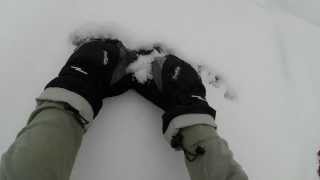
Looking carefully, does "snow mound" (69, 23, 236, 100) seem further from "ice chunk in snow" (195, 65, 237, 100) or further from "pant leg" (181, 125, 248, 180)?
"pant leg" (181, 125, 248, 180)

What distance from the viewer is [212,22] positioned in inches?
49.5

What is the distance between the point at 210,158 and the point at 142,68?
0.32m

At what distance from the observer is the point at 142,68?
100 cm

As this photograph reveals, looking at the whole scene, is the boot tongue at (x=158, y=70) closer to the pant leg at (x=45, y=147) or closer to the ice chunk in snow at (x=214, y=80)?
the ice chunk in snow at (x=214, y=80)

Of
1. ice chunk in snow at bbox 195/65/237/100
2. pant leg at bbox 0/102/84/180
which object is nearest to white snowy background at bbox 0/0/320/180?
ice chunk in snow at bbox 195/65/237/100

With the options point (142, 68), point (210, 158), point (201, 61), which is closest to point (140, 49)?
point (142, 68)

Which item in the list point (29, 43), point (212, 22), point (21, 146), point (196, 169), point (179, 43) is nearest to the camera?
point (21, 146)

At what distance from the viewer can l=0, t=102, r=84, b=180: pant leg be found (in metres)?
0.64

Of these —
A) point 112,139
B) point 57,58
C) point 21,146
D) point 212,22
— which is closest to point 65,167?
point 21,146

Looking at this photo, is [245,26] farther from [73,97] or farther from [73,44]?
[73,97]

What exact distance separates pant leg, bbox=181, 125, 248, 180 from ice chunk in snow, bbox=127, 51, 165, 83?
0.19 metres

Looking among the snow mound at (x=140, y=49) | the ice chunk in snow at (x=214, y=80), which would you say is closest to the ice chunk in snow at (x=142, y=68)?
the snow mound at (x=140, y=49)

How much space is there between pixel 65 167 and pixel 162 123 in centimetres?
30

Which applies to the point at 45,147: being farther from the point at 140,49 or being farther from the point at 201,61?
the point at 201,61
